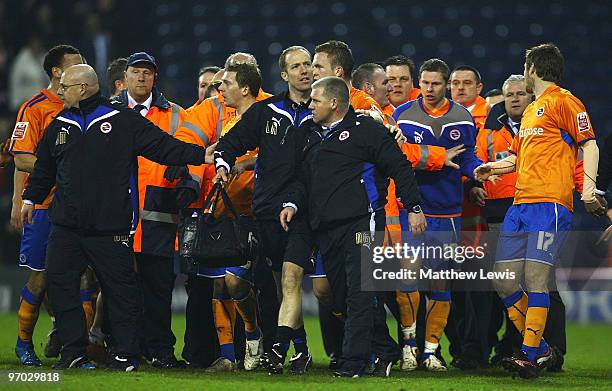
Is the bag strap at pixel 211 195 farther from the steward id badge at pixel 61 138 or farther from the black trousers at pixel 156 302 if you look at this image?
the steward id badge at pixel 61 138

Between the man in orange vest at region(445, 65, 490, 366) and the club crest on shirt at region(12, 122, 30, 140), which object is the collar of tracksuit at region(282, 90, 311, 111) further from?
the club crest on shirt at region(12, 122, 30, 140)

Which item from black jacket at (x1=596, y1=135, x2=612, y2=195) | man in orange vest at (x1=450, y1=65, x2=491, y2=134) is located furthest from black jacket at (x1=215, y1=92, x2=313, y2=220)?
man in orange vest at (x1=450, y1=65, x2=491, y2=134)

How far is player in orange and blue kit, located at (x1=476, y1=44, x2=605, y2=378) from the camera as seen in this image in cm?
777

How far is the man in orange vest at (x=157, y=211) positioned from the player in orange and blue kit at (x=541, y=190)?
8.02ft

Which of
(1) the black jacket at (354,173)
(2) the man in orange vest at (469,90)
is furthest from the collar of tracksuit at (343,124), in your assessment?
(2) the man in orange vest at (469,90)

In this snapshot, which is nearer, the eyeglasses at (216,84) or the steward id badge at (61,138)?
the steward id badge at (61,138)

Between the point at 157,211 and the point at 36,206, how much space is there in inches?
41.9

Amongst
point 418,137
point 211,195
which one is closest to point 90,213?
point 211,195

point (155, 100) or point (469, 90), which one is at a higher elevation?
point (469, 90)

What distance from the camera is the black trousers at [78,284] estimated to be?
7.82 metres

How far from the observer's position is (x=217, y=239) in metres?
7.98

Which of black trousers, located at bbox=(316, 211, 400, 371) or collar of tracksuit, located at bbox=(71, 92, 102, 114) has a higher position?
collar of tracksuit, located at bbox=(71, 92, 102, 114)

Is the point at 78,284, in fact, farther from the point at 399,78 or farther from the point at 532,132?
the point at 399,78

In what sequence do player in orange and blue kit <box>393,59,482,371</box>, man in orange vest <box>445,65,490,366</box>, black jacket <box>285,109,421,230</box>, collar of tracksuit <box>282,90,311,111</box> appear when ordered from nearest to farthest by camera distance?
black jacket <box>285,109,421,230</box> → collar of tracksuit <box>282,90,311,111</box> → player in orange and blue kit <box>393,59,482,371</box> → man in orange vest <box>445,65,490,366</box>
